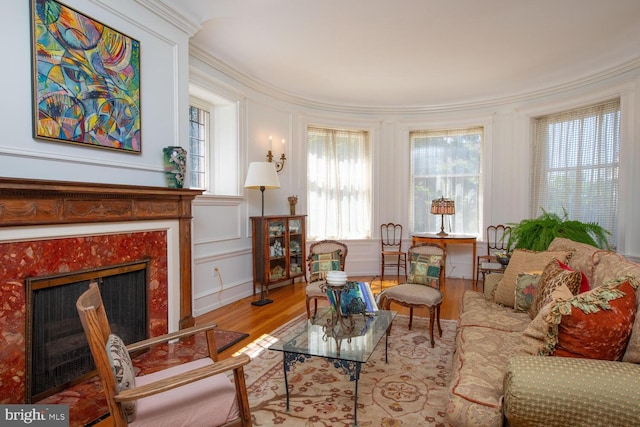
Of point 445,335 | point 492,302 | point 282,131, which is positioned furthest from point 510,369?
point 282,131

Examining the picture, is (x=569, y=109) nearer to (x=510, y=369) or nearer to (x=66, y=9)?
(x=510, y=369)

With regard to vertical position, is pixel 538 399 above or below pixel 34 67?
below

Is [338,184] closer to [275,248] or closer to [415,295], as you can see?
[275,248]

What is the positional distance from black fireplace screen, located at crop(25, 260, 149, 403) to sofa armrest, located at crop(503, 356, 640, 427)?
2.50 m

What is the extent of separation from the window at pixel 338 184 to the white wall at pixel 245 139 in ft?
0.61

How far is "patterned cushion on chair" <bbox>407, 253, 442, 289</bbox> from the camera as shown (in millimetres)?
3297

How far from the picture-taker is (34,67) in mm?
2102

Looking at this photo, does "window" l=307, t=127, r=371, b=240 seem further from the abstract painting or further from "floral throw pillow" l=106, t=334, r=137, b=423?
"floral throw pillow" l=106, t=334, r=137, b=423

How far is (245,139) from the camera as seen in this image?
4.56 m

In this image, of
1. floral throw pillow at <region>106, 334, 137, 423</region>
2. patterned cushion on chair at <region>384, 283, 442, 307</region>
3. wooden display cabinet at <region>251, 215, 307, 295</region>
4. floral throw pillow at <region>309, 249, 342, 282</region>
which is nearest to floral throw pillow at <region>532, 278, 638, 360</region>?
patterned cushion on chair at <region>384, 283, 442, 307</region>

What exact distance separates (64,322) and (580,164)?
5.79 metres

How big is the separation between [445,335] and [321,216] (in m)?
3.01

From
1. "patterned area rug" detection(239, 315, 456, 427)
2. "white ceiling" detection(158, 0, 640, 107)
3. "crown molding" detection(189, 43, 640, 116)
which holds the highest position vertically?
"white ceiling" detection(158, 0, 640, 107)

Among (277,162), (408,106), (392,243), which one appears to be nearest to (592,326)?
(277,162)
